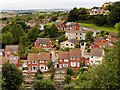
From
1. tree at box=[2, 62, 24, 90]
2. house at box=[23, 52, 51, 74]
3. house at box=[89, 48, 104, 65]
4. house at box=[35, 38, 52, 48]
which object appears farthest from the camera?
house at box=[35, 38, 52, 48]

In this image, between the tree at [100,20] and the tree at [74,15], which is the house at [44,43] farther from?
the tree at [74,15]

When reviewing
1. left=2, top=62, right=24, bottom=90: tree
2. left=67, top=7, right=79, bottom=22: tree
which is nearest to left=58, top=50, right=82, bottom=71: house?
left=2, top=62, right=24, bottom=90: tree

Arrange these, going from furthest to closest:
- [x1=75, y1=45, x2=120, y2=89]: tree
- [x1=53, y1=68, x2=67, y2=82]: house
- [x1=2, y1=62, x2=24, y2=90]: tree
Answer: [x1=53, y1=68, x2=67, y2=82]: house → [x1=2, y1=62, x2=24, y2=90]: tree → [x1=75, y1=45, x2=120, y2=89]: tree

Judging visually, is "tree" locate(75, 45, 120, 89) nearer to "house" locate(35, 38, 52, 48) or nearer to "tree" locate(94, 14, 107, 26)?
"house" locate(35, 38, 52, 48)

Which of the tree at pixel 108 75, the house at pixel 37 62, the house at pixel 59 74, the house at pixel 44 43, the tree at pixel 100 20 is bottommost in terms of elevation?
the house at pixel 59 74

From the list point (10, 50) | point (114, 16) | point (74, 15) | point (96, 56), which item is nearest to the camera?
point (96, 56)

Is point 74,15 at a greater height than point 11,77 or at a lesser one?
greater

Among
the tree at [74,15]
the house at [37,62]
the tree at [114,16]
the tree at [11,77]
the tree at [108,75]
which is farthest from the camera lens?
the tree at [74,15]

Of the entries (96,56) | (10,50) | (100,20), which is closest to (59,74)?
(96,56)

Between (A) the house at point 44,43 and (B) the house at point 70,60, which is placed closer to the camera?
(B) the house at point 70,60

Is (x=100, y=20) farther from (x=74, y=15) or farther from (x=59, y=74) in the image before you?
(x=59, y=74)

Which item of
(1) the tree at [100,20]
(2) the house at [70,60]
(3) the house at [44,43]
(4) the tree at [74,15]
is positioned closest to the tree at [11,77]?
(2) the house at [70,60]

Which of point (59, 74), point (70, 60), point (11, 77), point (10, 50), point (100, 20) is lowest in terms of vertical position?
point (59, 74)

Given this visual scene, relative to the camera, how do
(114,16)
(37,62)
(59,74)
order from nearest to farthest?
(59,74) → (37,62) → (114,16)
